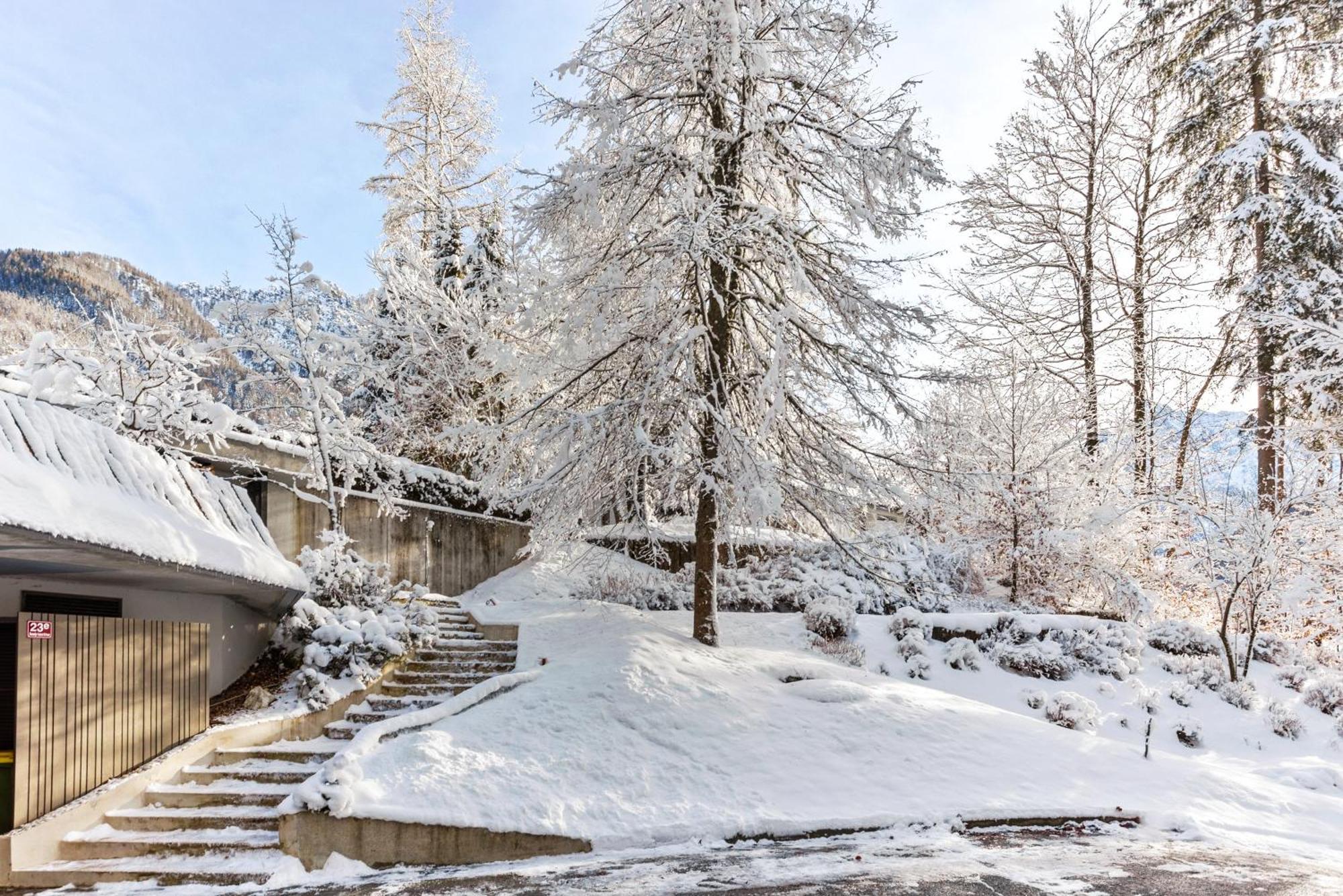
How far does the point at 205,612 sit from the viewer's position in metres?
8.50

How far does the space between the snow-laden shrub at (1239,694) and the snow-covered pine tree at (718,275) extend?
650cm

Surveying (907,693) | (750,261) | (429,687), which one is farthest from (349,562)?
(907,693)

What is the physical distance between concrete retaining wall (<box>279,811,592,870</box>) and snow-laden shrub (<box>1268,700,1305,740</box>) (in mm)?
9773

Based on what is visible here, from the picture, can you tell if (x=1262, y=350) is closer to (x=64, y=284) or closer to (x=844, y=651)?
(x=844, y=651)

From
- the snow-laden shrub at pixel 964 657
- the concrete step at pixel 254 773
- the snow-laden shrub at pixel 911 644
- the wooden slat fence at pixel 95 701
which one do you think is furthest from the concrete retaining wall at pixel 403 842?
the snow-laden shrub at pixel 964 657

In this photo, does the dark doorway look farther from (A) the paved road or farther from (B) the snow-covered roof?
(A) the paved road

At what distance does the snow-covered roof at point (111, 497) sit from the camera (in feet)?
14.9

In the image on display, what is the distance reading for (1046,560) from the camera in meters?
14.2

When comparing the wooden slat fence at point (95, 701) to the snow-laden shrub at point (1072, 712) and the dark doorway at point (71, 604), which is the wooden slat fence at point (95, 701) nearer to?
the dark doorway at point (71, 604)

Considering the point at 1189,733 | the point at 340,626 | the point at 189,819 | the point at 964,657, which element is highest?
the point at 340,626

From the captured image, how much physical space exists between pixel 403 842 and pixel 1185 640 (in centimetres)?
1256

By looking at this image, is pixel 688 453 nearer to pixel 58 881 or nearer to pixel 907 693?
pixel 907 693

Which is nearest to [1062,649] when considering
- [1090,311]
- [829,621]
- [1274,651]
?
[829,621]

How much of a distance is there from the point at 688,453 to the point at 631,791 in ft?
13.3
